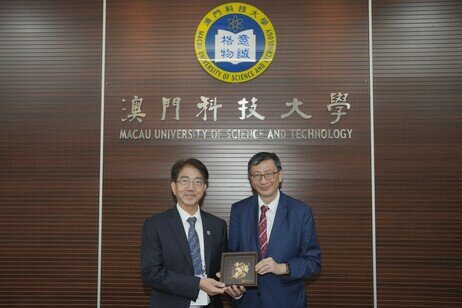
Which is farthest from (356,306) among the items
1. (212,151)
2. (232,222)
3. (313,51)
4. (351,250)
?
(313,51)

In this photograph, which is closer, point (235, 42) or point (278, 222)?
point (278, 222)

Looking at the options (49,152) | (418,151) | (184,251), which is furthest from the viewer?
(49,152)

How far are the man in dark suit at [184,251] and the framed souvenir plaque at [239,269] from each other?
0.20 feet

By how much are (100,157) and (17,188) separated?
70 cm

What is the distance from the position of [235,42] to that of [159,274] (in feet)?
6.27

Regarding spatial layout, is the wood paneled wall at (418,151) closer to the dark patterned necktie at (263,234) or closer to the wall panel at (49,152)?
the dark patterned necktie at (263,234)

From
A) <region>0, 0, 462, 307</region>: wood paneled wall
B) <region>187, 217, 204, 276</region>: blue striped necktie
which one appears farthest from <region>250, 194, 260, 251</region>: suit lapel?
<region>0, 0, 462, 307</region>: wood paneled wall

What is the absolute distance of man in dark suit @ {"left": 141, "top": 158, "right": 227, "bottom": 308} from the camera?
2.23 m

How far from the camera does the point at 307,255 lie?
2.43 metres

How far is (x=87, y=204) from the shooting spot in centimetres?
339

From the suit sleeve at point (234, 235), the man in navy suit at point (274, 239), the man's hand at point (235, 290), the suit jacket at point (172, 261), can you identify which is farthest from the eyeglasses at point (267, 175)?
the man's hand at point (235, 290)

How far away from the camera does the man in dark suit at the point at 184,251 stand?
87.7 inches

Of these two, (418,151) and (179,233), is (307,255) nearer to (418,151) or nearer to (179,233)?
(179,233)

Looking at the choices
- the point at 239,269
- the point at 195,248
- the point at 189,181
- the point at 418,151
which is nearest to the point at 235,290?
the point at 239,269
